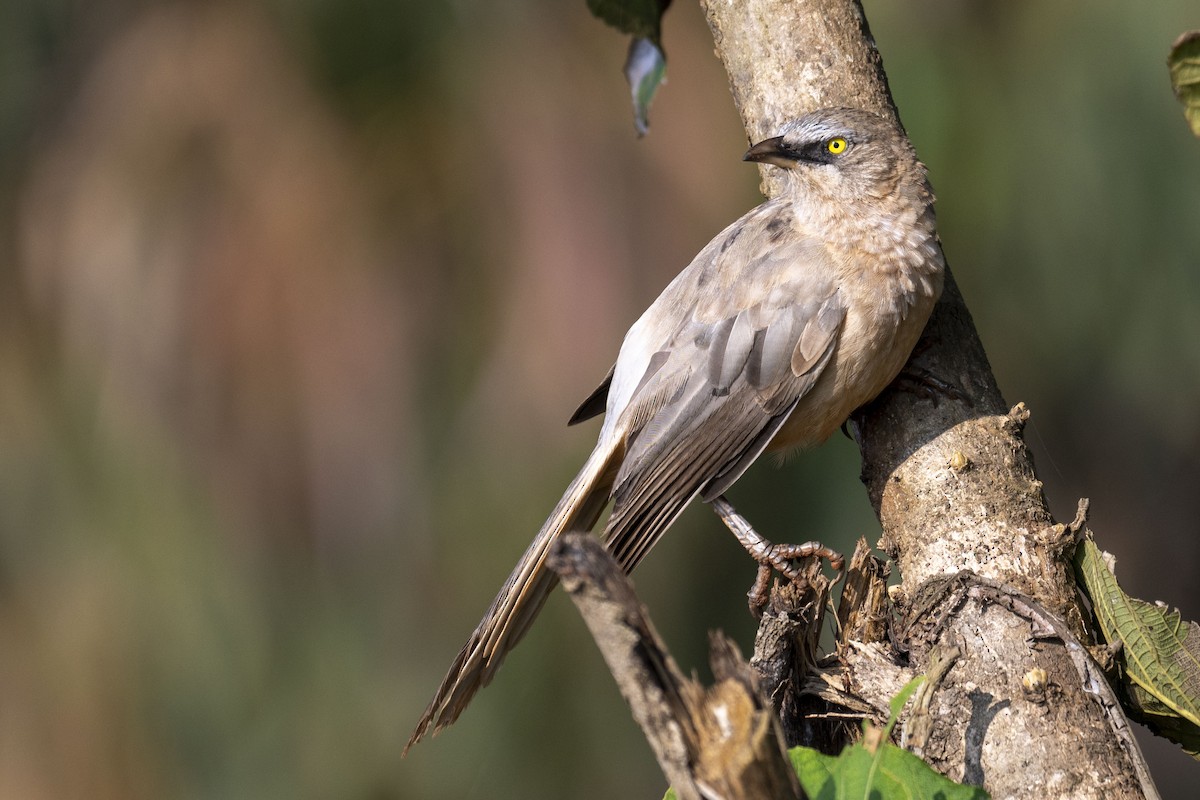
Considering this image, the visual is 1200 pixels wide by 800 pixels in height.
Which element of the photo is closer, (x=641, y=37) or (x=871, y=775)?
(x=871, y=775)

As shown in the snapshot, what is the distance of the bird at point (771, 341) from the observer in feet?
9.20

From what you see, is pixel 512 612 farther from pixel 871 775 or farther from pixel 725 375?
pixel 871 775

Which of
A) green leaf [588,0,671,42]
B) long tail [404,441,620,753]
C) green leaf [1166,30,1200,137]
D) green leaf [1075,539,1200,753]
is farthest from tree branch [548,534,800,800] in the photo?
green leaf [588,0,671,42]

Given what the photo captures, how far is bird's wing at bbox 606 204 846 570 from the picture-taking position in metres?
2.92

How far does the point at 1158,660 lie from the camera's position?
2.22 meters

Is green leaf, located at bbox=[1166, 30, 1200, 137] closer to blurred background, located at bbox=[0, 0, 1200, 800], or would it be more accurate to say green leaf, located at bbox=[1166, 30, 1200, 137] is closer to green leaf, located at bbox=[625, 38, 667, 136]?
→ green leaf, located at bbox=[625, 38, 667, 136]

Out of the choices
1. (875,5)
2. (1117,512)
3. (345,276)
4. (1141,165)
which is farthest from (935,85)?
(345,276)

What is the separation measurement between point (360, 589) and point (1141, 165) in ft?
13.5

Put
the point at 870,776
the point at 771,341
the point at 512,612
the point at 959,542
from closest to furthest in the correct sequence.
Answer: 1. the point at 870,776
2. the point at 959,542
3. the point at 512,612
4. the point at 771,341

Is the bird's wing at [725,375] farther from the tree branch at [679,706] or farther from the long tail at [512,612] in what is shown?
the tree branch at [679,706]

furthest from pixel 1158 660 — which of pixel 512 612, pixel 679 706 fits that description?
pixel 512 612

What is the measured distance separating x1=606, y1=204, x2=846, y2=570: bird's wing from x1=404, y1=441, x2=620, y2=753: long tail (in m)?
0.15

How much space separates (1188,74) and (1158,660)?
1.15 metres

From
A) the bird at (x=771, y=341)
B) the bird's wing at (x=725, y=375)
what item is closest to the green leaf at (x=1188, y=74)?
the bird at (x=771, y=341)
